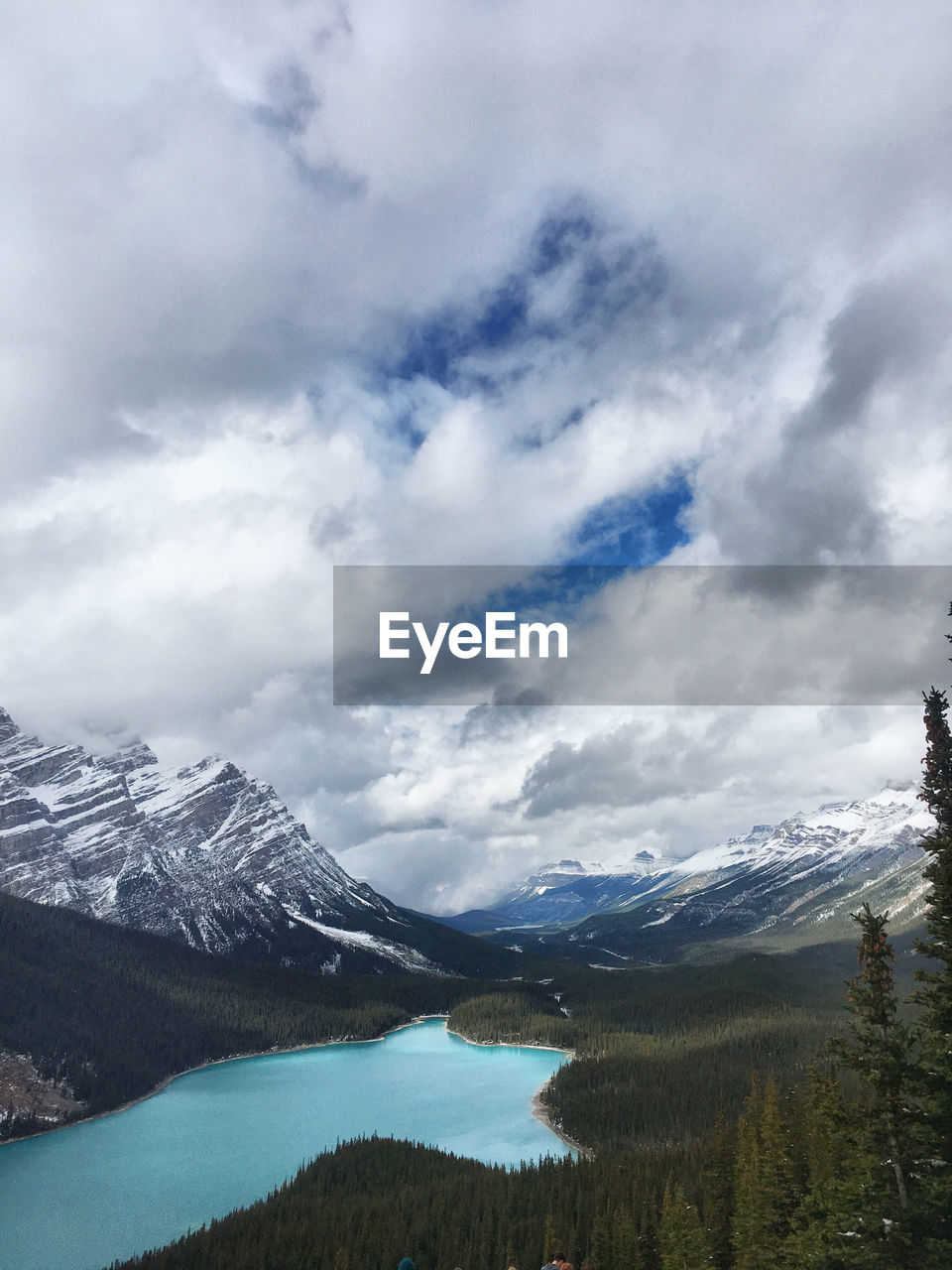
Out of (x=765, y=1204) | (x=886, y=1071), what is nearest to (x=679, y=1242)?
(x=765, y=1204)

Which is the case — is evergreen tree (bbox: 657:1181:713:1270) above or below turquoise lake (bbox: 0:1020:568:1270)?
above

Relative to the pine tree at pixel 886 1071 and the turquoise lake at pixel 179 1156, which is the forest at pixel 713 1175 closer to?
the pine tree at pixel 886 1071

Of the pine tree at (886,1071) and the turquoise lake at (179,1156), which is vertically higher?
the pine tree at (886,1071)

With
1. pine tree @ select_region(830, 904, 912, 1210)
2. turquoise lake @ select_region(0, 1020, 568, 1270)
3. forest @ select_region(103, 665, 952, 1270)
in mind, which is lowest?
turquoise lake @ select_region(0, 1020, 568, 1270)

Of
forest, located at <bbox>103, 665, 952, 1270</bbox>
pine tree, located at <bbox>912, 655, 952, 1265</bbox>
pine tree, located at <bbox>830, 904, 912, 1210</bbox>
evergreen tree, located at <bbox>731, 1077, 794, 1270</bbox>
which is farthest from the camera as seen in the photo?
evergreen tree, located at <bbox>731, 1077, 794, 1270</bbox>

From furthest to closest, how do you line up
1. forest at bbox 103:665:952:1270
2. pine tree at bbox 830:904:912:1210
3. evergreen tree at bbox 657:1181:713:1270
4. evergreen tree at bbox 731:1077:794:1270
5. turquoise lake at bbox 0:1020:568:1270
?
turquoise lake at bbox 0:1020:568:1270 < evergreen tree at bbox 657:1181:713:1270 < evergreen tree at bbox 731:1077:794:1270 < pine tree at bbox 830:904:912:1210 < forest at bbox 103:665:952:1270

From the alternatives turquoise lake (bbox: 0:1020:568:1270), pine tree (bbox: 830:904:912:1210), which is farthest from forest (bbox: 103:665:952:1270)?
turquoise lake (bbox: 0:1020:568:1270)

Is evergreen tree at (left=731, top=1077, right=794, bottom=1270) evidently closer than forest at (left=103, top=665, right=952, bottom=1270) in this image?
No

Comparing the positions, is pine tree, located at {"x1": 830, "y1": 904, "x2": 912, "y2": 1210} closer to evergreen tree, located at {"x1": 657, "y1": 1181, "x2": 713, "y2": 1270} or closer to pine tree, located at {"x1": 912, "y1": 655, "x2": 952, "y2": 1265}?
pine tree, located at {"x1": 912, "y1": 655, "x2": 952, "y2": 1265}

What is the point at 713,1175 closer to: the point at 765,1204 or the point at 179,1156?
the point at 765,1204

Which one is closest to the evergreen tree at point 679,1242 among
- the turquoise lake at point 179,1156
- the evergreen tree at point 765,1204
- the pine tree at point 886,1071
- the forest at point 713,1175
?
the forest at point 713,1175
